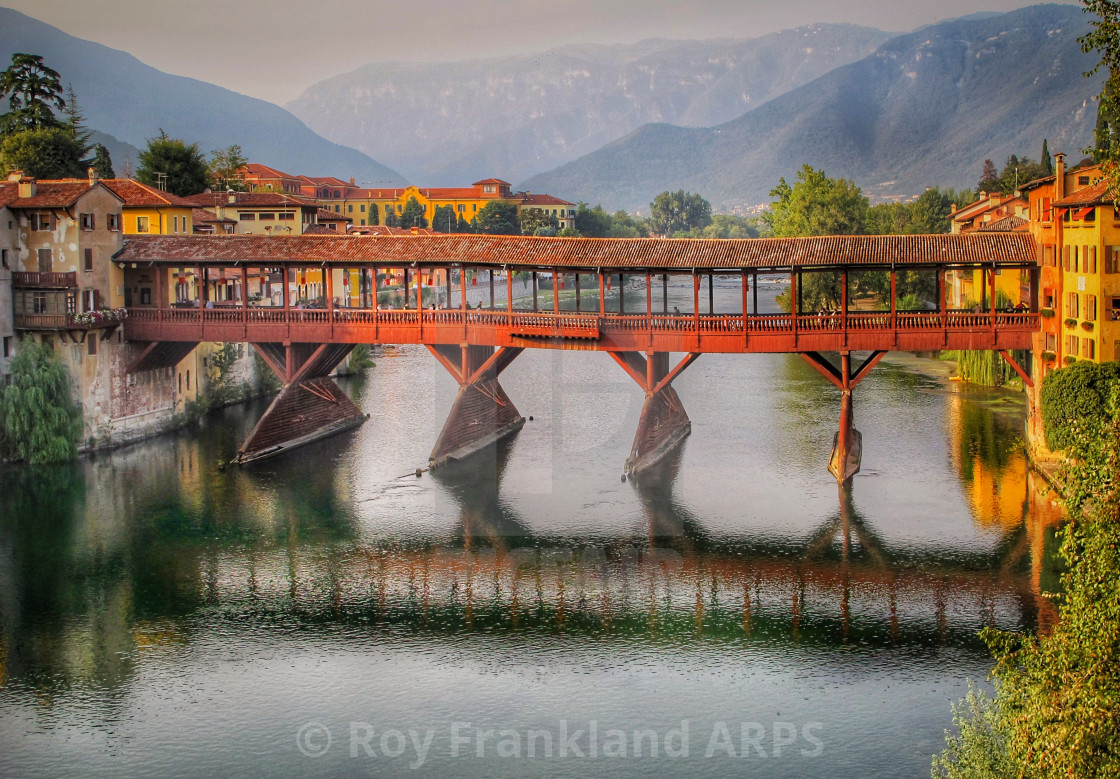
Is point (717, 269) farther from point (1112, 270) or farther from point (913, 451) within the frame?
point (1112, 270)

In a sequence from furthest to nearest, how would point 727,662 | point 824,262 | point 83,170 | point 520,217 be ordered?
point 520,217 < point 83,170 < point 824,262 < point 727,662

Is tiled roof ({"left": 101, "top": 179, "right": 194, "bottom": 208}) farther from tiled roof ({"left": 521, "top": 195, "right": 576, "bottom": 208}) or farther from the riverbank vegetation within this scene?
tiled roof ({"left": 521, "top": 195, "right": 576, "bottom": 208})

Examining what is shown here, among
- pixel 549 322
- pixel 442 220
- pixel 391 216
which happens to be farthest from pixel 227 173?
pixel 549 322

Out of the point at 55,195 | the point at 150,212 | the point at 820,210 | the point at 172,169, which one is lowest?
the point at 55,195

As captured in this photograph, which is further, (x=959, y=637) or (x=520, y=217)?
(x=520, y=217)

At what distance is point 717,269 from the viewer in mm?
51188

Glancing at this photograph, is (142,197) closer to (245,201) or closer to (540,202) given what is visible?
(245,201)

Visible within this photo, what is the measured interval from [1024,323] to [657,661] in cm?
2601

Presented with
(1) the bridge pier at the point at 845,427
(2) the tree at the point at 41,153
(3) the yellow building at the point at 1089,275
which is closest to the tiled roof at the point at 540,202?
(2) the tree at the point at 41,153

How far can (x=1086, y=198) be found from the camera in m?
44.4

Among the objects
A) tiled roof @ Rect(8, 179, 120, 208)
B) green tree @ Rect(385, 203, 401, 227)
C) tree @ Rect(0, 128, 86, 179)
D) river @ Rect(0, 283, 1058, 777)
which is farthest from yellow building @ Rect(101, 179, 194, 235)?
green tree @ Rect(385, 203, 401, 227)

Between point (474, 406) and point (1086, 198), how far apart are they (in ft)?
88.0

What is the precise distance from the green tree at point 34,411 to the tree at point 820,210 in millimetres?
70417

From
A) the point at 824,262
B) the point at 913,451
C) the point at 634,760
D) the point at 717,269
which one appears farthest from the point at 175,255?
the point at 634,760
